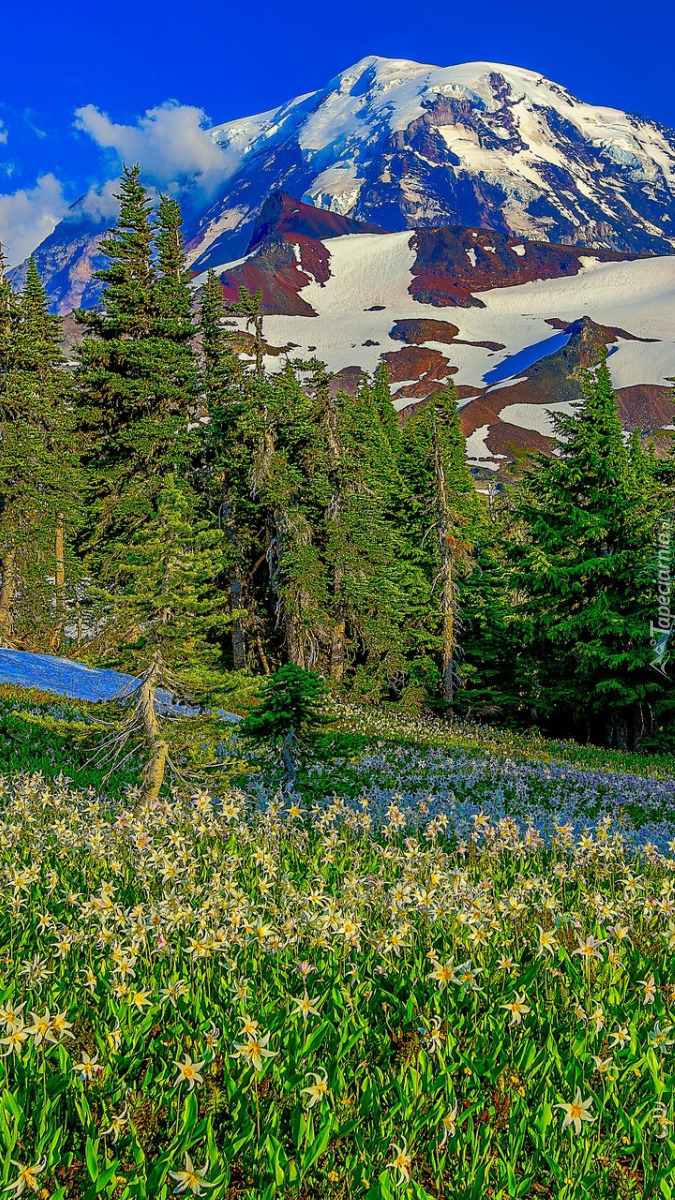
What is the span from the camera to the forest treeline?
76.7 feet

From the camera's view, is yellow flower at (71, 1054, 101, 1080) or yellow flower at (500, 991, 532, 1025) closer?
yellow flower at (71, 1054, 101, 1080)

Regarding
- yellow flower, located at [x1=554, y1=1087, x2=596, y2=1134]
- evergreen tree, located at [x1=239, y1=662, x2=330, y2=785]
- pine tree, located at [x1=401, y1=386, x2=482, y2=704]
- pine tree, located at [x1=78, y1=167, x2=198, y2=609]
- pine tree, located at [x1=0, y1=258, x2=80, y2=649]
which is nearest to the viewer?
yellow flower, located at [x1=554, y1=1087, x2=596, y2=1134]

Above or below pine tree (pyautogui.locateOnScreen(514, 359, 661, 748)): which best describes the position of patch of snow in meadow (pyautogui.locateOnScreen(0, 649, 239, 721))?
below

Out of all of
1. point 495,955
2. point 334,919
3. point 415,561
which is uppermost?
point 415,561

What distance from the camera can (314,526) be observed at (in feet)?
88.4

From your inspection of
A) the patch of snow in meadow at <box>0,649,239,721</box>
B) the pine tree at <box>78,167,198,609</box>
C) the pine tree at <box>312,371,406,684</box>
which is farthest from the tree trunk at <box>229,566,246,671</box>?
the patch of snow in meadow at <box>0,649,239,721</box>

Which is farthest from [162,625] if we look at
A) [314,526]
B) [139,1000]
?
[314,526]

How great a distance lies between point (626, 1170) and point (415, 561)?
2831cm

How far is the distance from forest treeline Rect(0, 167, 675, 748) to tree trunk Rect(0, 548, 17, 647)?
0.28 feet

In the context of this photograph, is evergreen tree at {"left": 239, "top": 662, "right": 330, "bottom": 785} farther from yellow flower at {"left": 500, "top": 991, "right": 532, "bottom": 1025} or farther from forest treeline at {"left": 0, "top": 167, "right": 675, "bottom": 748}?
forest treeline at {"left": 0, "top": 167, "right": 675, "bottom": 748}

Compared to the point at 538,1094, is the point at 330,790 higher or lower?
lower

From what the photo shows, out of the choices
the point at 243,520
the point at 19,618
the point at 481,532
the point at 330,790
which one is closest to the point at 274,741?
the point at 330,790

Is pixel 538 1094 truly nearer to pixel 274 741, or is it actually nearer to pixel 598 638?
pixel 274 741

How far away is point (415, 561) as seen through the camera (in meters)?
30.7
